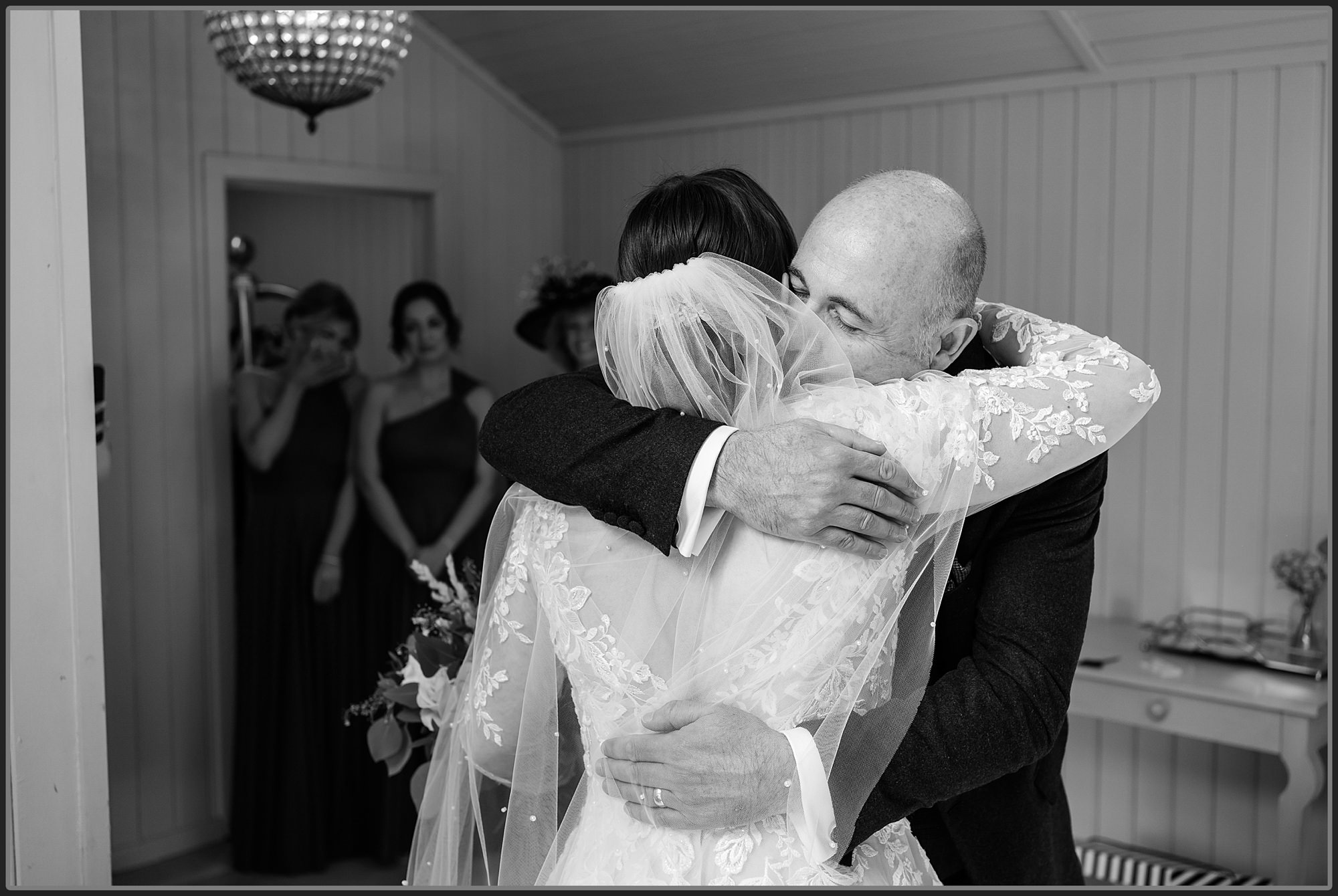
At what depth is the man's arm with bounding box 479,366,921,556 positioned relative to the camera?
3.80 ft

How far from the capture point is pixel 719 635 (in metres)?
1.25

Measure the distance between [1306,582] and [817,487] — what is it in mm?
2684

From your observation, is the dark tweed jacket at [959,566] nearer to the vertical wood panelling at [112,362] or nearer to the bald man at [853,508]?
the bald man at [853,508]

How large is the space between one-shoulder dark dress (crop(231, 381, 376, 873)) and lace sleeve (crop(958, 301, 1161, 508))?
132 inches

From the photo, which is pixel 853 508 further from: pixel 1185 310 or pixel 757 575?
pixel 1185 310

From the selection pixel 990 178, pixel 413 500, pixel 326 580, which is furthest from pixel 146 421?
pixel 990 178

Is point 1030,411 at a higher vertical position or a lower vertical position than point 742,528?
higher

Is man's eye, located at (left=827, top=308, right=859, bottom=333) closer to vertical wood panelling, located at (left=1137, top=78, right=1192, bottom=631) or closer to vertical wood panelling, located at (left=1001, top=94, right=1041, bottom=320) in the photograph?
vertical wood panelling, located at (left=1137, top=78, right=1192, bottom=631)

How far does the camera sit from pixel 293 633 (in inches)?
167

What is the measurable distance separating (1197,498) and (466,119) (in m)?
3.19

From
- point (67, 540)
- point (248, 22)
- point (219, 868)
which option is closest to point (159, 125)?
point (248, 22)

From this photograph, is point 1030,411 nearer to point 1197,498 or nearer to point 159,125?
point 1197,498

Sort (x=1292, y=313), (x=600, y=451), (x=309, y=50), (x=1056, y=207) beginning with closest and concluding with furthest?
(x=600, y=451), (x=309, y=50), (x=1292, y=313), (x=1056, y=207)

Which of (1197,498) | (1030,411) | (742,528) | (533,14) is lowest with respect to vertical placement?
(1197,498)
